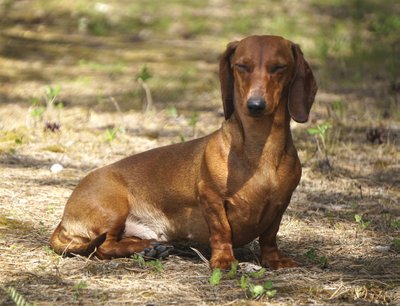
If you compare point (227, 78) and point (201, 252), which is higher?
point (227, 78)

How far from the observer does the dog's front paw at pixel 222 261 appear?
12.4 ft

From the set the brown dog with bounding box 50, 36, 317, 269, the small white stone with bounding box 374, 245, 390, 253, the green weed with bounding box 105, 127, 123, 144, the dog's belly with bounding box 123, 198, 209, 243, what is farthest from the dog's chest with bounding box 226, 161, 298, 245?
the green weed with bounding box 105, 127, 123, 144

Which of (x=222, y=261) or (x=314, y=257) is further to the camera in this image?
(x=314, y=257)

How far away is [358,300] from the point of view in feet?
10.9

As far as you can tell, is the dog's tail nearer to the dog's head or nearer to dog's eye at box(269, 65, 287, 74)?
the dog's head

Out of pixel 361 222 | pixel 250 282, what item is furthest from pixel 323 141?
pixel 250 282

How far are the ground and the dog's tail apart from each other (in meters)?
0.06

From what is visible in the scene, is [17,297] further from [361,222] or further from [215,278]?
[361,222]

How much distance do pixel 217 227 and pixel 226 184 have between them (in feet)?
0.71

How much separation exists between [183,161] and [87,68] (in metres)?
5.60

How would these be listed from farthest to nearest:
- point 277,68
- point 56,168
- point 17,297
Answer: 1. point 56,168
2. point 277,68
3. point 17,297

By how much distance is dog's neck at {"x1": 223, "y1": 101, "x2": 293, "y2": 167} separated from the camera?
3805 mm

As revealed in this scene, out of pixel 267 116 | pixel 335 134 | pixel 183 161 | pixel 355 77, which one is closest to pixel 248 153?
pixel 267 116

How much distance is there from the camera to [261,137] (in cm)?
382
